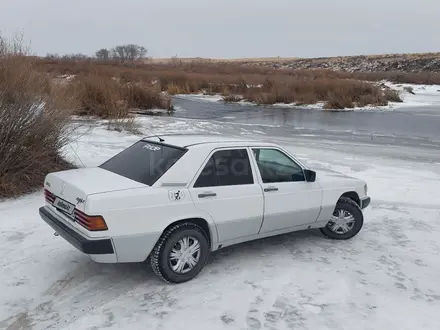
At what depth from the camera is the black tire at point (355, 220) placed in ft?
20.6

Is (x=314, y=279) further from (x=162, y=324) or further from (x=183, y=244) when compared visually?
(x=162, y=324)

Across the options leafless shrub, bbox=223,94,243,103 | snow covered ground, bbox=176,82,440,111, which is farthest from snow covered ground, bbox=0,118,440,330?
leafless shrub, bbox=223,94,243,103

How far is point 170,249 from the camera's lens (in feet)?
15.1

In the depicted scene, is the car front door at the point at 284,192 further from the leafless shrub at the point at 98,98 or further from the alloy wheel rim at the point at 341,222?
the leafless shrub at the point at 98,98

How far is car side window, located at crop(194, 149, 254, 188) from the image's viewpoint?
495cm

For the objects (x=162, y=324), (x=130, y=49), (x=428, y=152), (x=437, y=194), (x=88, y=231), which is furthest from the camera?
(x=130, y=49)

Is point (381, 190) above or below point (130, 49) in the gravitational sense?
below

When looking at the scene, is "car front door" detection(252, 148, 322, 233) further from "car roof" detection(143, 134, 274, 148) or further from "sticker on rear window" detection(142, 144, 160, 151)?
"sticker on rear window" detection(142, 144, 160, 151)

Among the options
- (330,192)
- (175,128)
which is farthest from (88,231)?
(175,128)

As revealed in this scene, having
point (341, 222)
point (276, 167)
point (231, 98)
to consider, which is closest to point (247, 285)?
point (276, 167)

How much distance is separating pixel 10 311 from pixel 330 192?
398cm

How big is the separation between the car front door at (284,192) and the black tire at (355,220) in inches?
20.1

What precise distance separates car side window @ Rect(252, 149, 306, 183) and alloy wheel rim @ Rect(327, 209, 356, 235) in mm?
920

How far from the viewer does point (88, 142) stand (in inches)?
523
